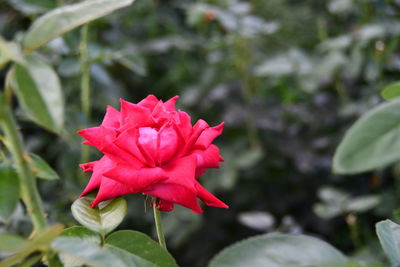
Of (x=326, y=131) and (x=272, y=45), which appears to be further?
(x=272, y=45)

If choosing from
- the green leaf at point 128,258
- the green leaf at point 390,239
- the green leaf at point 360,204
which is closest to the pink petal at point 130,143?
the green leaf at point 128,258

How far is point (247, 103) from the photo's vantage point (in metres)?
1.63

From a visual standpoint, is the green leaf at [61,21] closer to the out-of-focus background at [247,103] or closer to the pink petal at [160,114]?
the pink petal at [160,114]

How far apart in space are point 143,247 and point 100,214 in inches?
3.1

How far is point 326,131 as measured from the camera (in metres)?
1.65

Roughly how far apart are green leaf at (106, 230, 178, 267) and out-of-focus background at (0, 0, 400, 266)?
2.86ft

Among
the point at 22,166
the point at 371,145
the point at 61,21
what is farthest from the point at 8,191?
the point at 371,145

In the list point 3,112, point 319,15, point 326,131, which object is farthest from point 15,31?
point 3,112

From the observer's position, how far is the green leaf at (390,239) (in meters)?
0.38

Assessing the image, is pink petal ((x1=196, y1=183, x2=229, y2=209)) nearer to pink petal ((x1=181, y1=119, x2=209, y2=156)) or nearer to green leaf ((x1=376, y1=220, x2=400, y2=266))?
pink petal ((x1=181, y1=119, x2=209, y2=156))

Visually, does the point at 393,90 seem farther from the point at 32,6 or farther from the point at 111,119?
the point at 32,6

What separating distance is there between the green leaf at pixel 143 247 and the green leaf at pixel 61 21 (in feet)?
0.51

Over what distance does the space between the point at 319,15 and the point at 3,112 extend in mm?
1980

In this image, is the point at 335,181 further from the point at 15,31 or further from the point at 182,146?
the point at 182,146
